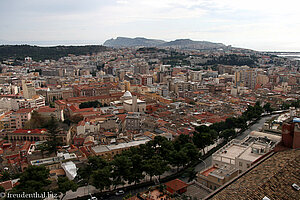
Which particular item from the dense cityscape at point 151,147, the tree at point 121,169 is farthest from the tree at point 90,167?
the tree at point 121,169

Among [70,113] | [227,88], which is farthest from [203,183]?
[227,88]

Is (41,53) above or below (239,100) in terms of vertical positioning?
above

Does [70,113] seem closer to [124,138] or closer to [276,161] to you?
[124,138]

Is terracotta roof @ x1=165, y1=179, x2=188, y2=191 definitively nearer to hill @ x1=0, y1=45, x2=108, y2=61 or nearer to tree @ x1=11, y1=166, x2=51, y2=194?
tree @ x1=11, y1=166, x2=51, y2=194

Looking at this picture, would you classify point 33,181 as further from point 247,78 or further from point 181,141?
point 247,78

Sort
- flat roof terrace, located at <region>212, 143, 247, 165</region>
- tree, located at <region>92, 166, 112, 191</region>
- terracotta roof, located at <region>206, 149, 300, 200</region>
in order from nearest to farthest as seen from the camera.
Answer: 1. terracotta roof, located at <region>206, 149, 300, 200</region>
2. tree, located at <region>92, 166, 112, 191</region>
3. flat roof terrace, located at <region>212, 143, 247, 165</region>

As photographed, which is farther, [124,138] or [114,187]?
[124,138]

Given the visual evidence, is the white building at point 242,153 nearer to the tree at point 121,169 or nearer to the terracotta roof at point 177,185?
the terracotta roof at point 177,185

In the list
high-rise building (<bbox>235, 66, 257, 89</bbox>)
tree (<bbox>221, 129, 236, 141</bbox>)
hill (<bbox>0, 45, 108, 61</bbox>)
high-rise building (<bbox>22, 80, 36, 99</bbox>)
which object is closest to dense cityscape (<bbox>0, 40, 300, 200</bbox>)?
tree (<bbox>221, 129, 236, 141</bbox>)

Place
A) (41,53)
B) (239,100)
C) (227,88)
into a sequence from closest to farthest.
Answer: (239,100)
(227,88)
(41,53)
